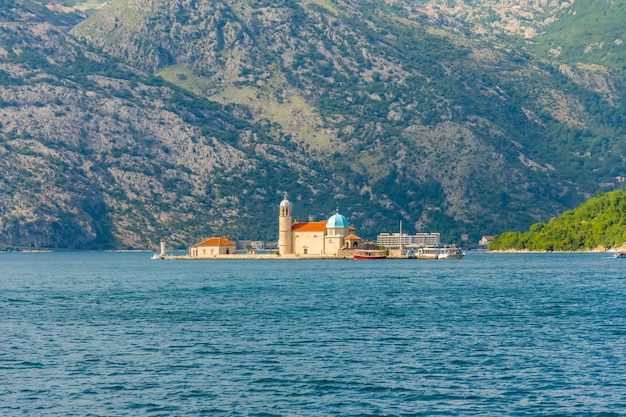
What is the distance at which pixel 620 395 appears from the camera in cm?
5850

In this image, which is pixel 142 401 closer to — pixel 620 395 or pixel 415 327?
pixel 620 395

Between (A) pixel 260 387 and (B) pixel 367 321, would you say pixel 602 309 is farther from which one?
(A) pixel 260 387

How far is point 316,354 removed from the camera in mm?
72812

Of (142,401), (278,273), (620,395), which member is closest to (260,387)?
(142,401)

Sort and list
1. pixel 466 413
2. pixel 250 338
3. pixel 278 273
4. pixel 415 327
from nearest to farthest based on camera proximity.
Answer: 1. pixel 466 413
2. pixel 250 338
3. pixel 415 327
4. pixel 278 273

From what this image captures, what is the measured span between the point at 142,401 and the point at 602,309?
55819 millimetres

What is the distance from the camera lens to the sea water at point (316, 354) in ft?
189

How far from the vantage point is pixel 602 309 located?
335 feet

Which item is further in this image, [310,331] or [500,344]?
[310,331]

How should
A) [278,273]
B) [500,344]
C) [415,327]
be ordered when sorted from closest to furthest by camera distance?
[500,344] < [415,327] < [278,273]

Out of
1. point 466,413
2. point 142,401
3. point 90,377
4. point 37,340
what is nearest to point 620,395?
point 466,413

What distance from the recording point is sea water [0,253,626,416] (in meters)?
57.7

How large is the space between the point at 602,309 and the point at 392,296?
1060 inches

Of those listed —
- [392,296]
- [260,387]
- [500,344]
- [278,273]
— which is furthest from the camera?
[278,273]
